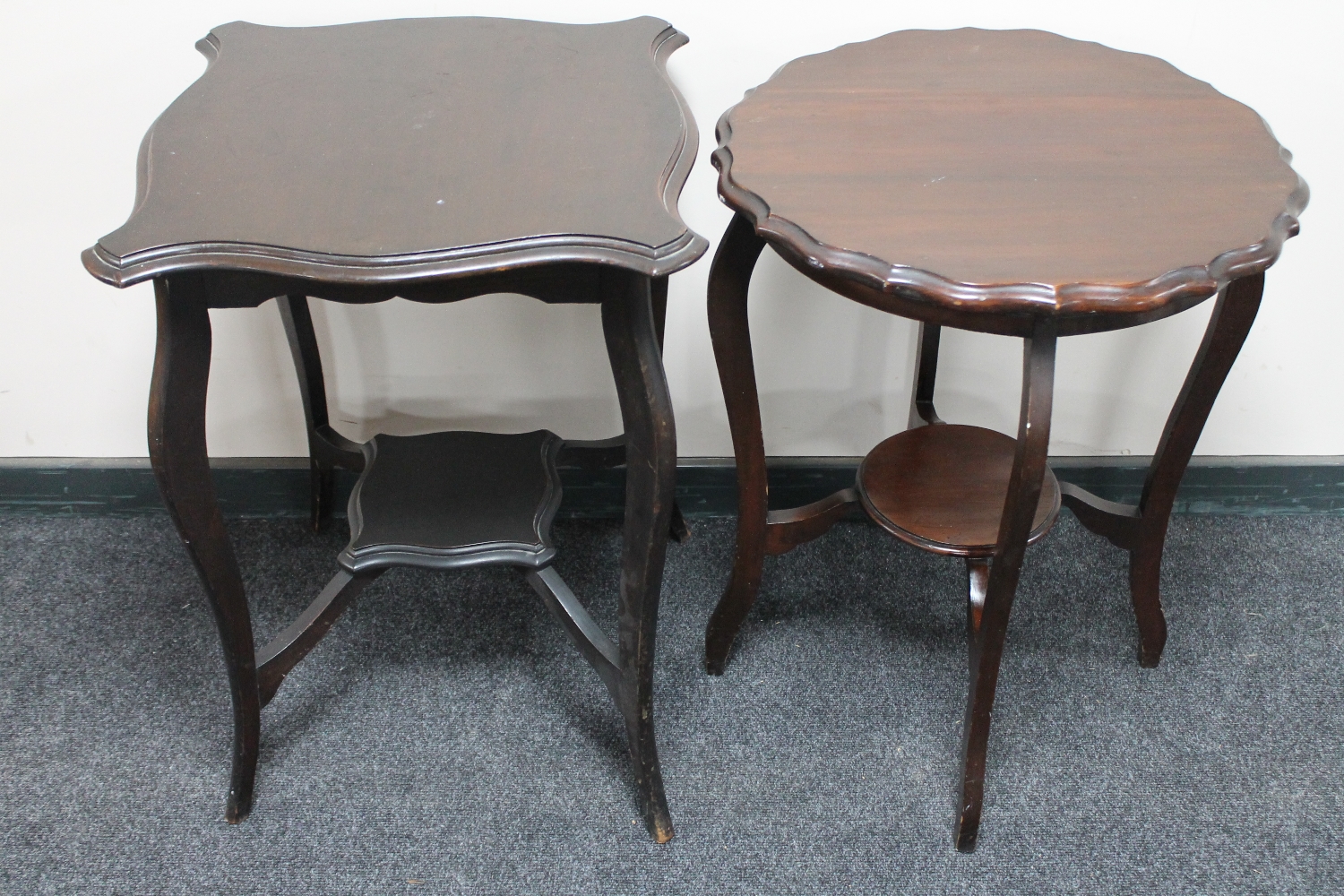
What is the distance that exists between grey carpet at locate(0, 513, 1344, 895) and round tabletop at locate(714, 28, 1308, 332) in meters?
0.70

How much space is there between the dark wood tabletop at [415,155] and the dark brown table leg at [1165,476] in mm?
669

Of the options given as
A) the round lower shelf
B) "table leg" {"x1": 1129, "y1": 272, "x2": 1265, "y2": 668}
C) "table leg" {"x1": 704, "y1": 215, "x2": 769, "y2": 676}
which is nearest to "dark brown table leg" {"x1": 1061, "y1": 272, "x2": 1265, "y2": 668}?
"table leg" {"x1": 1129, "y1": 272, "x2": 1265, "y2": 668}

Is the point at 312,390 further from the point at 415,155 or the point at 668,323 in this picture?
the point at 415,155

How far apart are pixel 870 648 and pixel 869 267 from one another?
2.60 feet

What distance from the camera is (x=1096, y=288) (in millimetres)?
928

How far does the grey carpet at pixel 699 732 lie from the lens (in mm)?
1308

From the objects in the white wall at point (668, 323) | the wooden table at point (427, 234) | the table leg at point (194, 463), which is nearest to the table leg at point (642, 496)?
the wooden table at point (427, 234)

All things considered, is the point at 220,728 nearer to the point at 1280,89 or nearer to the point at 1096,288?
the point at 1096,288

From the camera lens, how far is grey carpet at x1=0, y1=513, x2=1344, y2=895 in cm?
131

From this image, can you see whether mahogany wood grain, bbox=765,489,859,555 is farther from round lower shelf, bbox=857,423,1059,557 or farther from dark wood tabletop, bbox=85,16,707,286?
dark wood tabletop, bbox=85,16,707,286

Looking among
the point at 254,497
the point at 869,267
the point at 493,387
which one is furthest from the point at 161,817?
the point at 869,267

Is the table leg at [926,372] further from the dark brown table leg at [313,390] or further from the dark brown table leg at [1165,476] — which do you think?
the dark brown table leg at [313,390]

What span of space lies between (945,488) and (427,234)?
819 mm

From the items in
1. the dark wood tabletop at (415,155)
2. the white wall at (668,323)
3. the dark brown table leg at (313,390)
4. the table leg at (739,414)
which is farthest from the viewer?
the dark brown table leg at (313,390)
